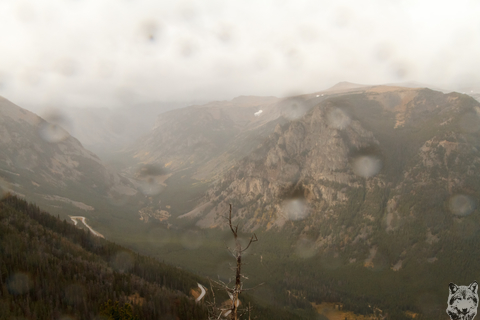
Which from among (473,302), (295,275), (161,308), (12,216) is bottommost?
(295,275)

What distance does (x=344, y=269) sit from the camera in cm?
17538

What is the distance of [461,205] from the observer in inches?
6683

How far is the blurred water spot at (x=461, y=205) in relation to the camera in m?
166

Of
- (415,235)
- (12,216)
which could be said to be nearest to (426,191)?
(415,235)

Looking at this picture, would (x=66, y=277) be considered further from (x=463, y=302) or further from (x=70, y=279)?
(x=463, y=302)

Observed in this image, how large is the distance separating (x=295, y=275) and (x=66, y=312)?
13916 cm

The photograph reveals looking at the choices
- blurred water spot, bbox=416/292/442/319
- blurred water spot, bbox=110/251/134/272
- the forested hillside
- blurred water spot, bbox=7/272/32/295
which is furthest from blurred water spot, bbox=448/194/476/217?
blurred water spot, bbox=7/272/32/295

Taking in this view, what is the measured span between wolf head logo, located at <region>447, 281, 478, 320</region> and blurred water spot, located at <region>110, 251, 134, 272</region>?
107 m

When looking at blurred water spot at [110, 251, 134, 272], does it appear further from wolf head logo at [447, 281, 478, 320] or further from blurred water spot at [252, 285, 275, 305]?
wolf head logo at [447, 281, 478, 320]

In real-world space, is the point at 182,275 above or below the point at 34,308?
below

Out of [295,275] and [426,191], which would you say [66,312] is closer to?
[295,275]

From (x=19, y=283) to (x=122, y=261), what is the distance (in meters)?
47.1

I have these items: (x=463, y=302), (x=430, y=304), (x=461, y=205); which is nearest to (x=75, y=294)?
(x=463, y=302)

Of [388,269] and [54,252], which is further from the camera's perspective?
[388,269]
